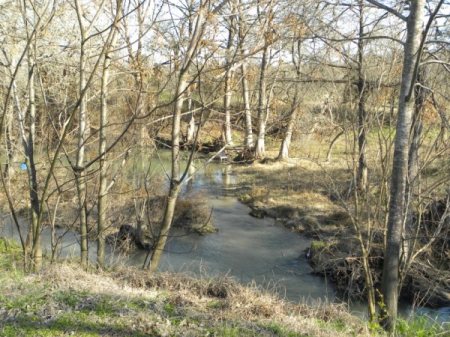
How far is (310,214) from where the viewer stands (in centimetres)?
1566

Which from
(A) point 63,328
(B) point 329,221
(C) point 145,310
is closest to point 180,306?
(C) point 145,310

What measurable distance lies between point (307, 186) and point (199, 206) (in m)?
5.53

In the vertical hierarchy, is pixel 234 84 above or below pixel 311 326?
above

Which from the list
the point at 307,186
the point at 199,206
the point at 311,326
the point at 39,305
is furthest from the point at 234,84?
the point at 307,186

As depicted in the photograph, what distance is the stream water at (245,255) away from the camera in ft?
33.2

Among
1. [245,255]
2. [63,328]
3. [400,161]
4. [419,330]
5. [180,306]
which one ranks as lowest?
[245,255]

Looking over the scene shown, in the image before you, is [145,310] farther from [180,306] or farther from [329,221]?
[329,221]

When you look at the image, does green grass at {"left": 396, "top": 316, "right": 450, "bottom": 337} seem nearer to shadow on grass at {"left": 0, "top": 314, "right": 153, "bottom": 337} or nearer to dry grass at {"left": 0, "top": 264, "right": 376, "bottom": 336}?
dry grass at {"left": 0, "top": 264, "right": 376, "bottom": 336}

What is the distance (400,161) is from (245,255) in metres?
6.98

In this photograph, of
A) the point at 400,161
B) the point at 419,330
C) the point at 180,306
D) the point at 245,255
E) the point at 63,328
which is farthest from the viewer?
the point at 245,255

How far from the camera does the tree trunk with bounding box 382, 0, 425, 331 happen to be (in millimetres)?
5883

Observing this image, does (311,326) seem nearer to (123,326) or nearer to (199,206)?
(123,326)

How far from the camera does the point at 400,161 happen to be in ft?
19.7

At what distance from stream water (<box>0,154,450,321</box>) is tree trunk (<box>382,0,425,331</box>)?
2.67 meters
